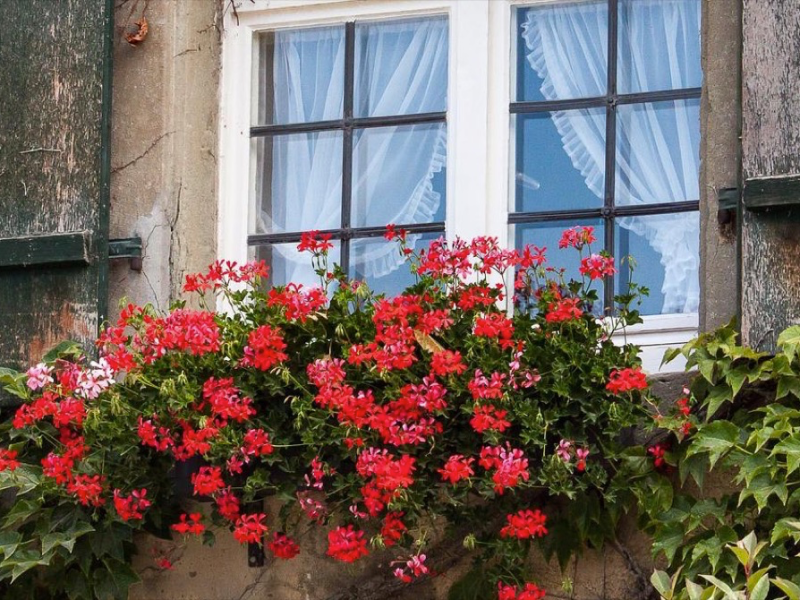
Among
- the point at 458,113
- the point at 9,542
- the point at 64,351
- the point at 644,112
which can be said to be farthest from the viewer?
the point at 458,113

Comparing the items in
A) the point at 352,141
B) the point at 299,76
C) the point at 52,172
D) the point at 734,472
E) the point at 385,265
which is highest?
the point at 299,76

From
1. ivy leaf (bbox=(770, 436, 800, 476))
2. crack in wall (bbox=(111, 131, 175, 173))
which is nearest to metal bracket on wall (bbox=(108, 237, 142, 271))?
crack in wall (bbox=(111, 131, 175, 173))

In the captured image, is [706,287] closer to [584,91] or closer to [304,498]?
[584,91]

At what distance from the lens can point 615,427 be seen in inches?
197

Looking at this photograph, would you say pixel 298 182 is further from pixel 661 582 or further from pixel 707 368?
pixel 661 582

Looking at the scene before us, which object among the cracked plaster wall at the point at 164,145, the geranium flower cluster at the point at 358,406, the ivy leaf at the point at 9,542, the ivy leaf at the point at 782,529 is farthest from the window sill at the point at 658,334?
the ivy leaf at the point at 9,542

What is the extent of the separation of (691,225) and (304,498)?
1.34m

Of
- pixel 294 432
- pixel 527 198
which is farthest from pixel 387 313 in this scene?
pixel 527 198

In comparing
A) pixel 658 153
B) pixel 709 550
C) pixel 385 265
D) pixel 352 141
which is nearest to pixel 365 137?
pixel 352 141

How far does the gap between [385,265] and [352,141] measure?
407mm

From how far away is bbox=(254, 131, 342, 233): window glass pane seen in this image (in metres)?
5.99

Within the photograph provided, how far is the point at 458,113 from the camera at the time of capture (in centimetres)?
584

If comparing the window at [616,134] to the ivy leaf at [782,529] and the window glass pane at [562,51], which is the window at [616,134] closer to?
the window glass pane at [562,51]

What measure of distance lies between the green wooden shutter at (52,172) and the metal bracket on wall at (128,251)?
10 cm
